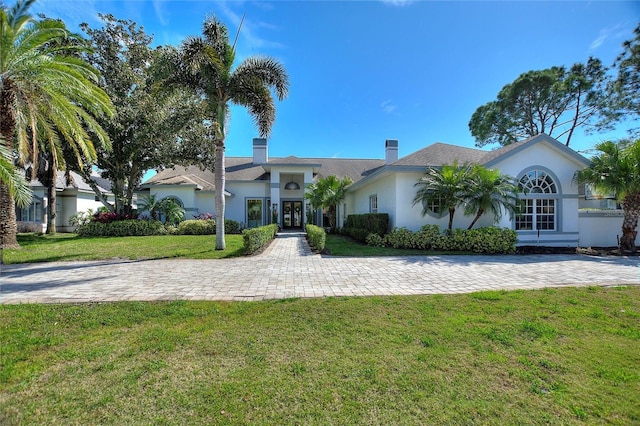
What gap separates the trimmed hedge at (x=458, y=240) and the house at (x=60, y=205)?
23.5 metres

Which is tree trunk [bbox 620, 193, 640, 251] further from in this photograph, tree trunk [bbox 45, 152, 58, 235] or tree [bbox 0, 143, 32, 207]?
tree trunk [bbox 45, 152, 58, 235]

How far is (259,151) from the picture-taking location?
976 inches

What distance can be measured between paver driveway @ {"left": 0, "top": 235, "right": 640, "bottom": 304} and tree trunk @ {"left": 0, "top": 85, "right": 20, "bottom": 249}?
5041mm

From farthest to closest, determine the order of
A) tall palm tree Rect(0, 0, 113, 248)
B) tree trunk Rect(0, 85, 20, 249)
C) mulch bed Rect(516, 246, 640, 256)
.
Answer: mulch bed Rect(516, 246, 640, 256), tree trunk Rect(0, 85, 20, 249), tall palm tree Rect(0, 0, 113, 248)

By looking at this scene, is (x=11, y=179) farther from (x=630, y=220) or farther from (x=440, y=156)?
(x=630, y=220)

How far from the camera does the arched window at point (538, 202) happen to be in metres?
12.7

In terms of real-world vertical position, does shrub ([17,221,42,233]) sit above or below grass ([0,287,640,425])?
above

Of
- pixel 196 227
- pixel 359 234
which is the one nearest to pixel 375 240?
pixel 359 234

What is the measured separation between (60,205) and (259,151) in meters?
16.5

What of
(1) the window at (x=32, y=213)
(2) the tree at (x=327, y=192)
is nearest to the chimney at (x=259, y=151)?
(2) the tree at (x=327, y=192)

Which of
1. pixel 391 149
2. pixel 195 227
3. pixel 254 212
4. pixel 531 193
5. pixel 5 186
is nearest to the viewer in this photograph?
pixel 5 186

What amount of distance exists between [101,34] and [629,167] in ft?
89.3

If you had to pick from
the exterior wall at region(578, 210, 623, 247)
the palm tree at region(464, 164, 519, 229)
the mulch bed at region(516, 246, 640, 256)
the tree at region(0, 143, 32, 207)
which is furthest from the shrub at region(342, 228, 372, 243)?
the tree at region(0, 143, 32, 207)

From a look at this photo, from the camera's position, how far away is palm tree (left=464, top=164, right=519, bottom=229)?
10.9 metres
